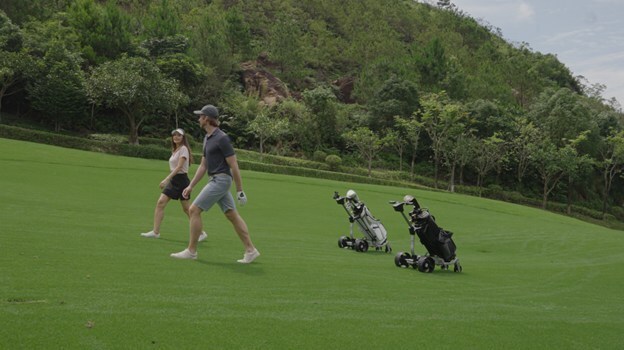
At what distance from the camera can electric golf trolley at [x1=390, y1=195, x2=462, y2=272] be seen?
9594 mm

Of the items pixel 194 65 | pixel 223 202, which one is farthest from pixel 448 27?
pixel 223 202

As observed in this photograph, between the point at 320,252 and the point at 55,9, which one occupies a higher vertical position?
the point at 55,9

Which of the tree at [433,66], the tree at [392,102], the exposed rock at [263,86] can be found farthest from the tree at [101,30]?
the tree at [433,66]

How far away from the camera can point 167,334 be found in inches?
179

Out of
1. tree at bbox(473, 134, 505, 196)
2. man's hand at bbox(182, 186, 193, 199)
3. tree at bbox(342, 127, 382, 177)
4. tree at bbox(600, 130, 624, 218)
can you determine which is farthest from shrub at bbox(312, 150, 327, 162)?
man's hand at bbox(182, 186, 193, 199)

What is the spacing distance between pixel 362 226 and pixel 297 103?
49.7m

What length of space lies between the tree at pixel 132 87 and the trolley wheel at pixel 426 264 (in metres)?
38.3

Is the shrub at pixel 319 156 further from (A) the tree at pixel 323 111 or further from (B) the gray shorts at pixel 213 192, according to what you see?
(B) the gray shorts at pixel 213 192

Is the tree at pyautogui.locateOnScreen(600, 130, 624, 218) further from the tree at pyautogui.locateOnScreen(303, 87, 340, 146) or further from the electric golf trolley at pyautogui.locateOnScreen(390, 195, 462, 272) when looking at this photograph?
the electric golf trolley at pyautogui.locateOnScreen(390, 195, 462, 272)

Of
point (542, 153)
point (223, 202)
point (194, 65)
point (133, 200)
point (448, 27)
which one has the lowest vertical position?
point (133, 200)

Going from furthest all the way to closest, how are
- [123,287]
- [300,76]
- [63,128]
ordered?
[300,76] < [63,128] < [123,287]

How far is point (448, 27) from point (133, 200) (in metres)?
117

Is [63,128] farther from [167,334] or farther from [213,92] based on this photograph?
[167,334]

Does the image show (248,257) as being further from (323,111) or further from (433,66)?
(433,66)
